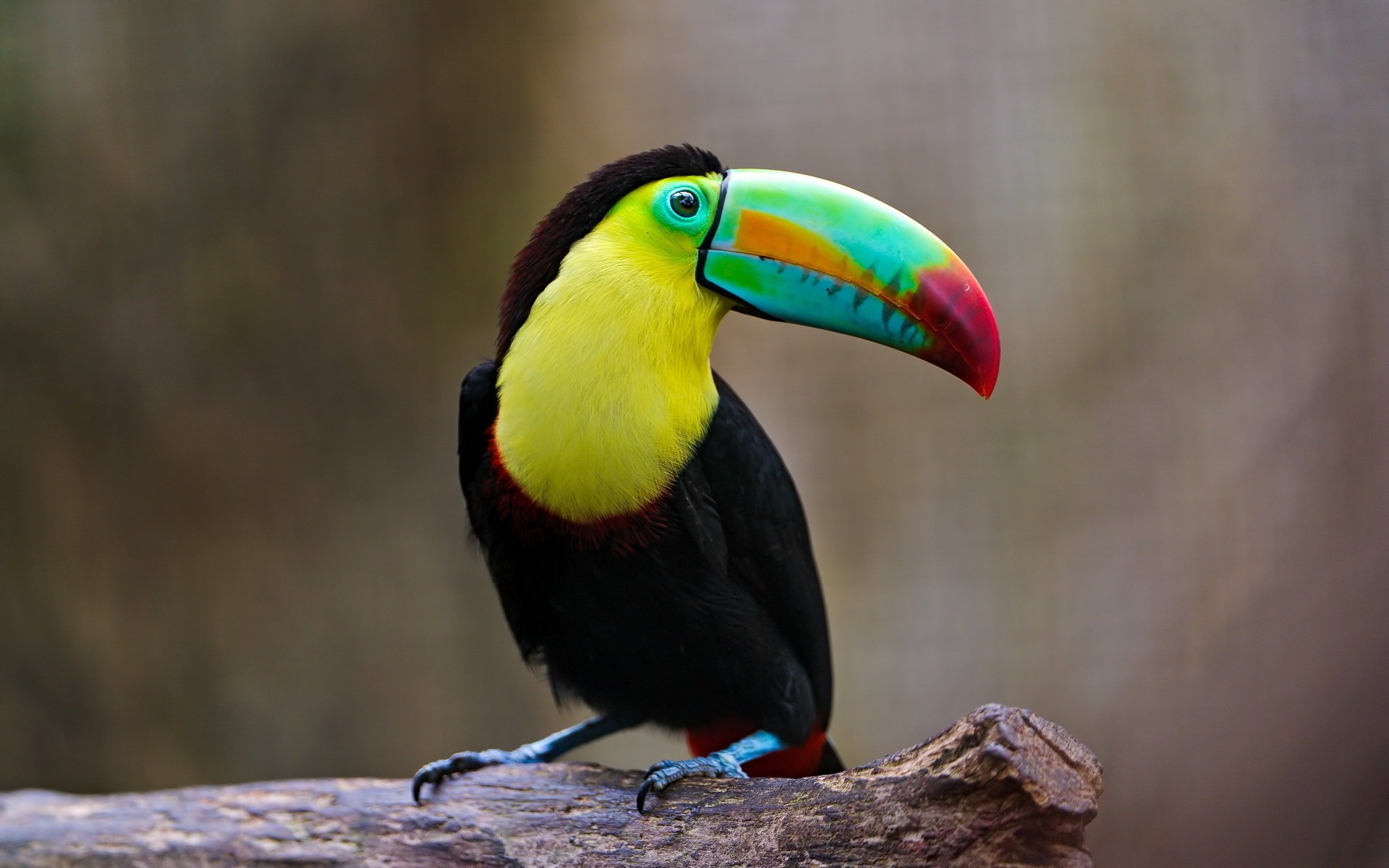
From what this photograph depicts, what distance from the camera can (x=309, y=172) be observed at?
3.06m

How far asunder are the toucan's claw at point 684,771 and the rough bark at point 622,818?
19mm

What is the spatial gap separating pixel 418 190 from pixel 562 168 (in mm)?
446

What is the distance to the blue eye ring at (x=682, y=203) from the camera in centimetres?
140

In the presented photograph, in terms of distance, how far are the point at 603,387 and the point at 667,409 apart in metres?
0.10

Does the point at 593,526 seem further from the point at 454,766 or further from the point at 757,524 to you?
the point at 454,766

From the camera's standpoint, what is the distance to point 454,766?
5.23 ft

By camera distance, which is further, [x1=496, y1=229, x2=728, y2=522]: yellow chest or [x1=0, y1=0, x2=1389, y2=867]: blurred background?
[x1=0, y1=0, x2=1389, y2=867]: blurred background

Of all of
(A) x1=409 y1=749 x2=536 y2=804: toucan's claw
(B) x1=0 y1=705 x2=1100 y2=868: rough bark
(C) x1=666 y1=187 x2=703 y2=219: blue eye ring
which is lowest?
(B) x1=0 y1=705 x2=1100 y2=868: rough bark

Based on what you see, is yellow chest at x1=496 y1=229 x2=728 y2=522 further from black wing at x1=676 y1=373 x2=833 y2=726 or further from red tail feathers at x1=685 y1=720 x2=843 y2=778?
red tail feathers at x1=685 y1=720 x2=843 y2=778

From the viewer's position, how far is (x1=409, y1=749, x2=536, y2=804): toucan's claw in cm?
155

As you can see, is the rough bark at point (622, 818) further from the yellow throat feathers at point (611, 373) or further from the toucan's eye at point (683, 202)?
the toucan's eye at point (683, 202)

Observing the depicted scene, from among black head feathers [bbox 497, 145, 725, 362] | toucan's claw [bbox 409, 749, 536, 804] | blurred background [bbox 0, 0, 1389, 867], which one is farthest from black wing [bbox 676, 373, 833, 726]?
blurred background [bbox 0, 0, 1389, 867]

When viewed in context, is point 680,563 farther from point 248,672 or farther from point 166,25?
point 166,25

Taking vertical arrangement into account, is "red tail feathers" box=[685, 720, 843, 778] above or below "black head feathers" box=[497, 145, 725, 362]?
below
